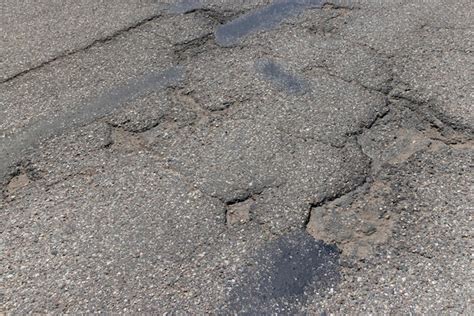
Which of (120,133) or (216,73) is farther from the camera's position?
(216,73)

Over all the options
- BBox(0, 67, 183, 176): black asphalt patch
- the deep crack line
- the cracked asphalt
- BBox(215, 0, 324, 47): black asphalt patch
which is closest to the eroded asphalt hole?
the cracked asphalt

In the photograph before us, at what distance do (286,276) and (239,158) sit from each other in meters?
0.83

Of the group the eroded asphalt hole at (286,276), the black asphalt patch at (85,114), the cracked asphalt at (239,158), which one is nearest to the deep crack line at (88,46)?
the cracked asphalt at (239,158)

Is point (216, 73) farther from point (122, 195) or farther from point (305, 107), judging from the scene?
point (122, 195)

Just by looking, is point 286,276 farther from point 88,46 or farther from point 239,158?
point 88,46

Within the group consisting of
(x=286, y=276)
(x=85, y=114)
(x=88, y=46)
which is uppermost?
(x=88, y=46)

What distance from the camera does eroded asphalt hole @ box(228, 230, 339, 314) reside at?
246cm

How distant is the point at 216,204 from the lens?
2.88 m

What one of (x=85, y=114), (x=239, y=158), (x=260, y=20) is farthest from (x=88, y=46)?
(x=239, y=158)

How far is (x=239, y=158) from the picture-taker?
3.14 meters

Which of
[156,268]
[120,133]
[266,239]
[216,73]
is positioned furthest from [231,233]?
[216,73]

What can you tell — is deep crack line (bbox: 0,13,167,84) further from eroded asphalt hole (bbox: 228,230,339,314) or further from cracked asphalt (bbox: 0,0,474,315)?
eroded asphalt hole (bbox: 228,230,339,314)

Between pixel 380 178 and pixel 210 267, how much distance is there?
3.59ft

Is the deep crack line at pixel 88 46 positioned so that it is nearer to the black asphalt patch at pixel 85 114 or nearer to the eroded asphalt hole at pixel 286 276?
the black asphalt patch at pixel 85 114
